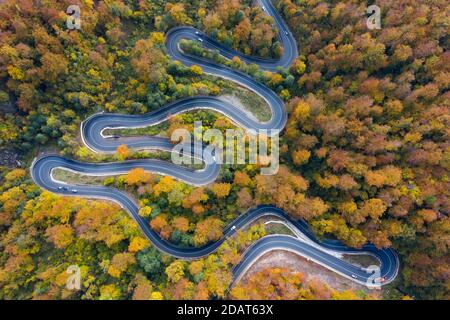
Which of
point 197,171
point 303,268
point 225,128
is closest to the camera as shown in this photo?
point 303,268

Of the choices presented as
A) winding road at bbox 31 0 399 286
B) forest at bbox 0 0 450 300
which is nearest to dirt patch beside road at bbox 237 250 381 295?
winding road at bbox 31 0 399 286

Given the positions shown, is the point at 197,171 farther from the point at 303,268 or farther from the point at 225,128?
the point at 303,268

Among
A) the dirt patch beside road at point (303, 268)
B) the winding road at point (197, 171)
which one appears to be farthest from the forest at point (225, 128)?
the dirt patch beside road at point (303, 268)

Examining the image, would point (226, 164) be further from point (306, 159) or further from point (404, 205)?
point (404, 205)

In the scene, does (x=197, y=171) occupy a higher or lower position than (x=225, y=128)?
lower

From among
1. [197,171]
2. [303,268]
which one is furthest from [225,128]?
[303,268]

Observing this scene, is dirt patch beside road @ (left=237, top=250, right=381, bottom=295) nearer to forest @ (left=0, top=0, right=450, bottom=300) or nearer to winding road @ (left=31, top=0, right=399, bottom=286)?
winding road @ (left=31, top=0, right=399, bottom=286)

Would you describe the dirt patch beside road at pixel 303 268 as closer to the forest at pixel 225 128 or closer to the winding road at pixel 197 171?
the winding road at pixel 197 171
